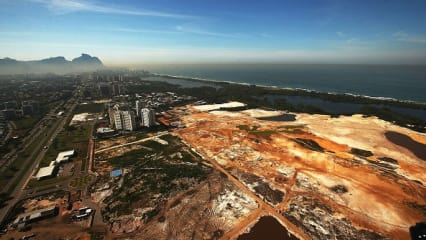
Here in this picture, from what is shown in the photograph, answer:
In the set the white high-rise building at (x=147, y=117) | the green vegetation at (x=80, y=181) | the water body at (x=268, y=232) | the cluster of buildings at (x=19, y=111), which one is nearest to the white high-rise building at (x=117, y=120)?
the white high-rise building at (x=147, y=117)

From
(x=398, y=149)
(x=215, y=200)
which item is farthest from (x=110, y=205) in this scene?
(x=398, y=149)

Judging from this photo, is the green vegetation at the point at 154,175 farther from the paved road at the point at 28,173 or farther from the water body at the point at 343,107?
the water body at the point at 343,107

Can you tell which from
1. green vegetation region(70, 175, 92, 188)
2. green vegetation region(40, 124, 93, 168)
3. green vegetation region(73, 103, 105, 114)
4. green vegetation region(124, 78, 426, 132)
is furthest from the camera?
green vegetation region(73, 103, 105, 114)

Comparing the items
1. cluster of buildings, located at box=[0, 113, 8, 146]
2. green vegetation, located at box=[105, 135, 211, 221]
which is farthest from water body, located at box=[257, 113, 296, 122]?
cluster of buildings, located at box=[0, 113, 8, 146]

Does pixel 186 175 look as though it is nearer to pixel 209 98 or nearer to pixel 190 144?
pixel 190 144

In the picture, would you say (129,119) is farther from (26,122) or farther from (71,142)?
(26,122)

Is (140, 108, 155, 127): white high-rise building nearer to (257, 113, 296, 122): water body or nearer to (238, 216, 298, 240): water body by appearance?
(257, 113, 296, 122): water body
